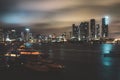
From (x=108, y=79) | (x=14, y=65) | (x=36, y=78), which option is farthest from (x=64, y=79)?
(x=14, y=65)

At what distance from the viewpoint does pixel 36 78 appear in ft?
102

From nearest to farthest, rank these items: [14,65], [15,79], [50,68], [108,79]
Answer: [15,79] → [108,79] → [50,68] → [14,65]

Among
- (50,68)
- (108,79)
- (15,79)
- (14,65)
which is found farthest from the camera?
(14,65)

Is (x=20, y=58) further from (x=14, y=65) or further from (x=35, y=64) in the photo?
(x=35, y=64)

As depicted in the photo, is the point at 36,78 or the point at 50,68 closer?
the point at 36,78

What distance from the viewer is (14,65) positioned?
4531 cm

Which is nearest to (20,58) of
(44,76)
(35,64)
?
(35,64)

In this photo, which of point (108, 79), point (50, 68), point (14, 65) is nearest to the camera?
point (108, 79)

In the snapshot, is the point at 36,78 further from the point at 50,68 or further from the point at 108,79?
the point at 108,79

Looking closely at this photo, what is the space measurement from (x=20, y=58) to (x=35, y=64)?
11113 mm

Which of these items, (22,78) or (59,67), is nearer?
(22,78)

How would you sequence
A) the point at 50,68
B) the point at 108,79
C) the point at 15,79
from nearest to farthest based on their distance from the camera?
the point at 15,79
the point at 108,79
the point at 50,68

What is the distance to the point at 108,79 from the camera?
3241cm

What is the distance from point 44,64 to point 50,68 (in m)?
0.83
